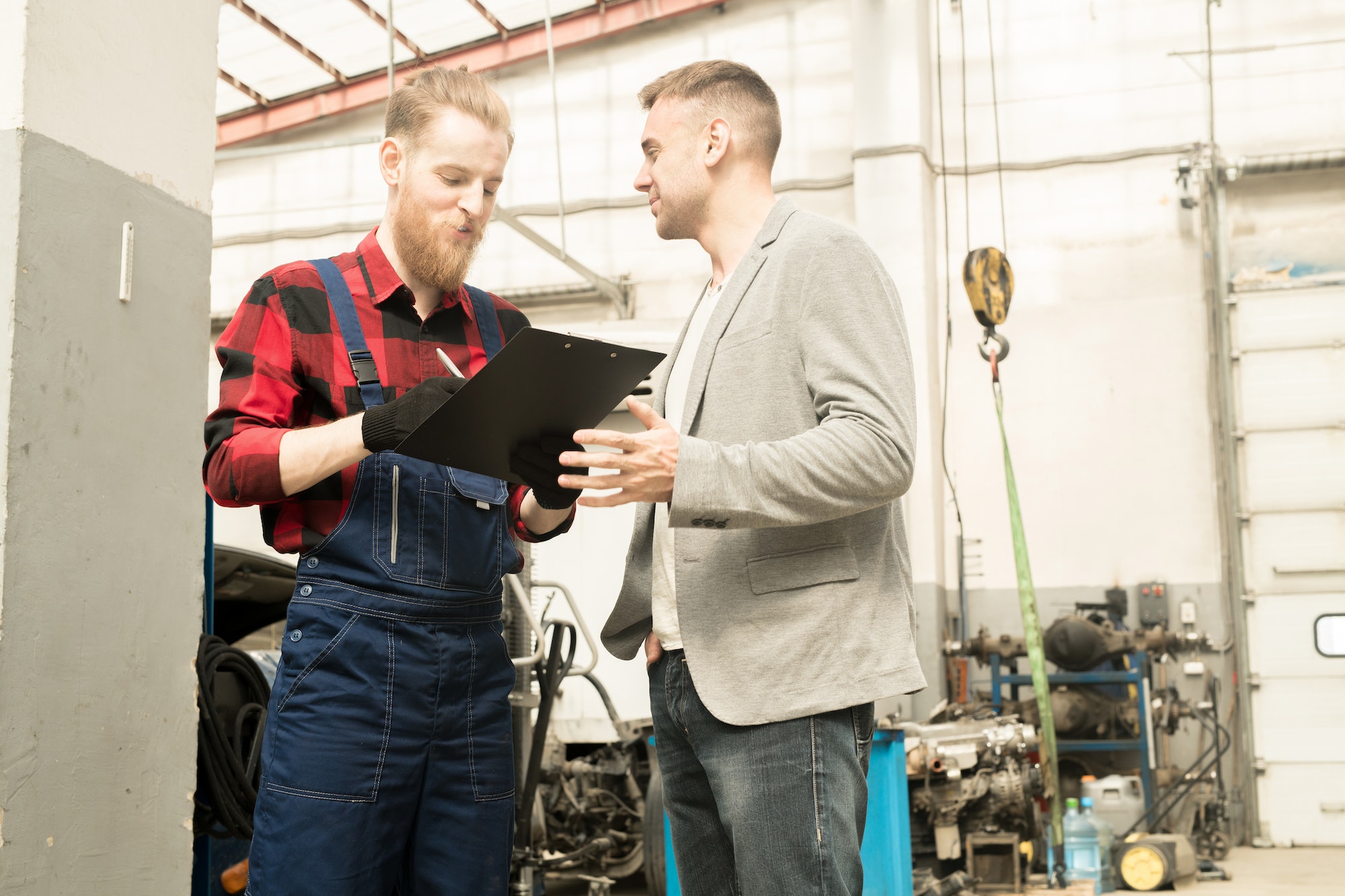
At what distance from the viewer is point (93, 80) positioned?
220 cm

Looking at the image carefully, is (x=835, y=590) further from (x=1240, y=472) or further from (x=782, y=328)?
(x=1240, y=472)

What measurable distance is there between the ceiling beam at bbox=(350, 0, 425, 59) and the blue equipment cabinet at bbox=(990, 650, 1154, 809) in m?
6.74

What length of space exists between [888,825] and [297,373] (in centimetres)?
331

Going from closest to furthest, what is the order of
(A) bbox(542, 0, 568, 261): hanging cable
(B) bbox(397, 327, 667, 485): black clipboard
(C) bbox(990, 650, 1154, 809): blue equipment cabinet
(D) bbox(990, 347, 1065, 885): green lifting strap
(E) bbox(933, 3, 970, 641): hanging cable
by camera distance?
(B) bbox(397, 327, 667, 485): black clipboard, (A) bbox(542, 0, 568, 261): hanging cable, (D) bbox(990, 347, 1065, 885): green lifting strap, (C) bbox(990, 650, 1154, 809): blue equipment cabinet, (E) bbox(933, 3, 970, 641): hanging cable

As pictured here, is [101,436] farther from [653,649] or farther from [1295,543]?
[1295,543]

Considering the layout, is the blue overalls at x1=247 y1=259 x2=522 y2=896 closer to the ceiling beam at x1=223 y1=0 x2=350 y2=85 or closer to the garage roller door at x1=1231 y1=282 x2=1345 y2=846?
the garage roller door at x1=1231 y1=282 x2=1345 y2=846

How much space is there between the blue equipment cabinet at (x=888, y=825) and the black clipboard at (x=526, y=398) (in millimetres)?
3101

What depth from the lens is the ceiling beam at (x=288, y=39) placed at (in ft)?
31.7

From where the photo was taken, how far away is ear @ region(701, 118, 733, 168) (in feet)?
6.41

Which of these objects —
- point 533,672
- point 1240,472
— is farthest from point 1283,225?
point 533,672

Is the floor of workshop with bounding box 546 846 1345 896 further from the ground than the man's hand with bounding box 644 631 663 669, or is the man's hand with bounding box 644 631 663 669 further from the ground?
the man's hand with bounding box 644 631 663 669

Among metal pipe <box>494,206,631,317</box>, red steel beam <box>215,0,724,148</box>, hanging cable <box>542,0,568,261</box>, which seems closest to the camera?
hanging cable <box>542,0,568,261</box>

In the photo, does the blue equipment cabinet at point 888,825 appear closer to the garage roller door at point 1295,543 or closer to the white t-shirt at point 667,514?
the white t-shirt at point 667,514

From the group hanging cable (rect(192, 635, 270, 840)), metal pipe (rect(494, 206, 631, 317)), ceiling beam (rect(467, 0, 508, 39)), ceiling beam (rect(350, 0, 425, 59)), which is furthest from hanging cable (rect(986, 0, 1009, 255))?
hanging cable (rect(192, 635, 270, 840))
